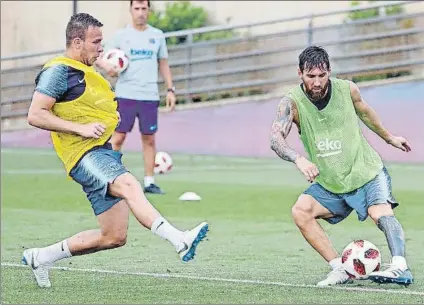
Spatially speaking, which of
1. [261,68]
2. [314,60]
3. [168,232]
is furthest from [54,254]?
[261,68]

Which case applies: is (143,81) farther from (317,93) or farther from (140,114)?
(317,93)

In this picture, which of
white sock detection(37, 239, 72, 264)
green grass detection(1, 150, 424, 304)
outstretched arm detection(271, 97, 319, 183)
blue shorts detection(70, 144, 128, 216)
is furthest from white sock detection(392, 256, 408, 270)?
white sock detection(37, 239, 72, 264)

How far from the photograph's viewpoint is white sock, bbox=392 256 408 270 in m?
8.23

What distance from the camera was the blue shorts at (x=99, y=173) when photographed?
838 cm

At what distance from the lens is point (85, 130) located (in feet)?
27.3

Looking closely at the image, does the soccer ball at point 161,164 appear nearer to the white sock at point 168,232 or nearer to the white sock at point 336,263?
the white sock at point 336,263

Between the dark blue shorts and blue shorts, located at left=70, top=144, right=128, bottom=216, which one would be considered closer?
blue shorts, located at left=70, top=144, right=128, bottom=216

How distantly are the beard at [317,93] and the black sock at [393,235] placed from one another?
935 mm

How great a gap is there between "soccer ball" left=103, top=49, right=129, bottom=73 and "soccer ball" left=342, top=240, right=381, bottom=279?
7722 mm

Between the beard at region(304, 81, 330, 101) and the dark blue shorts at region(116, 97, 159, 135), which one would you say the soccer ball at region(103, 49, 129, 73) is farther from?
the beard at region(304, 81, 330, 101)

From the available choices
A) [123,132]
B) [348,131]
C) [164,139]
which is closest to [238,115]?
[164,139]

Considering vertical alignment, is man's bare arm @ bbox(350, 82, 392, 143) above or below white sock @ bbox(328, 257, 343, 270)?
above

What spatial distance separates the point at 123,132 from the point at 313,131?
6.91 metres

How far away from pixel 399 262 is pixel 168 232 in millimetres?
1522
